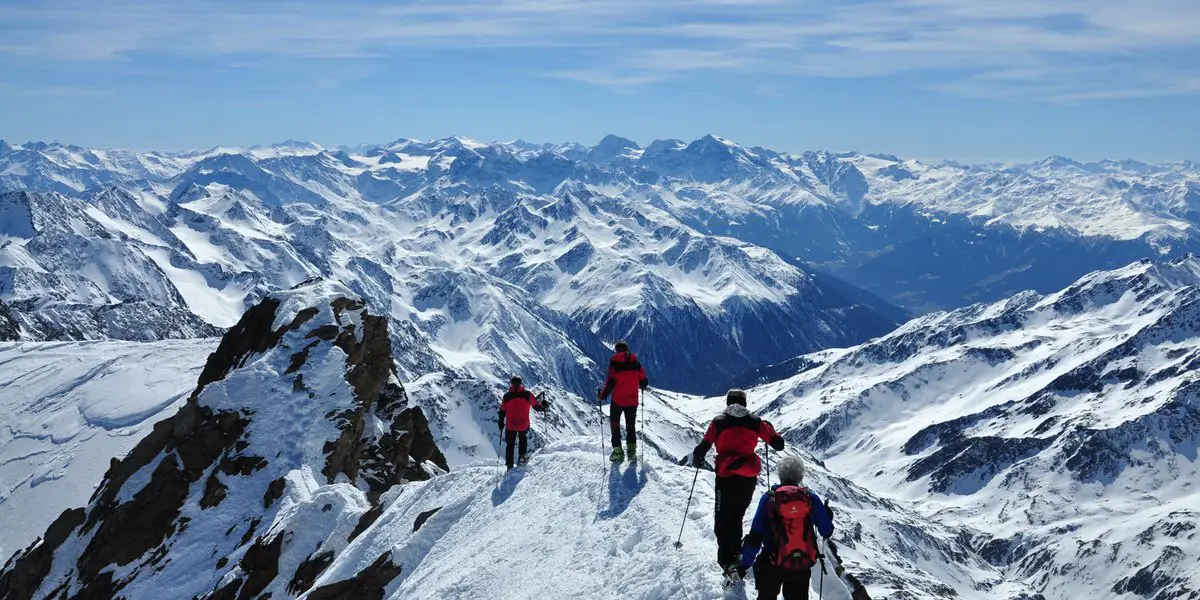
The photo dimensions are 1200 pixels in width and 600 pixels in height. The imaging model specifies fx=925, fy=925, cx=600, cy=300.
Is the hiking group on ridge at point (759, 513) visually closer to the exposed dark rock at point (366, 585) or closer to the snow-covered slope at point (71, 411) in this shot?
the exposed dark rock at point (366, 585)

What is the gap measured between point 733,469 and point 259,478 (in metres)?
35.7

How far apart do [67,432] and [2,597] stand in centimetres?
3880

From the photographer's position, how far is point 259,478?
48188 mm

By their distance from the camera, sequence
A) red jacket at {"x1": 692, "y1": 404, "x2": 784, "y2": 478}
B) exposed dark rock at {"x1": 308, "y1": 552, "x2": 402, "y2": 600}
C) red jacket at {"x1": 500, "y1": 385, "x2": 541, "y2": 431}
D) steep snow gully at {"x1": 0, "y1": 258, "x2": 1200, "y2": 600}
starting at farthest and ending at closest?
red jacket at {"x1": 500, "y1": 385, "x2": 541, "y2": 431}
exposed dark rock at {"x1": 308, "y1": 552, "x2": 402, "y2": 600}
steep snow gully at {"x1": 0, "y1": 258, "x2": 1200, "y2": 600}
red jacket at {"x1": 692, "y1": 404, "x2": 784, "y2": 478}

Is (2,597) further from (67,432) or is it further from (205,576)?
(67,432)

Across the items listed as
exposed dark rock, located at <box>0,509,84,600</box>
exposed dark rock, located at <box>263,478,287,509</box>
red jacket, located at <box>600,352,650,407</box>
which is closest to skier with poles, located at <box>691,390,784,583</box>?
red jacket, located at <box>600,352,650,407</box>

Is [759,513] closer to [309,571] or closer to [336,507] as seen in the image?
[309,571]

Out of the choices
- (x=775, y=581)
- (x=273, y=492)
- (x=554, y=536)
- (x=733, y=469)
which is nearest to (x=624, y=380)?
(x=554, y=536)

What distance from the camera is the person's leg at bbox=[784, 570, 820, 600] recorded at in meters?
17.0

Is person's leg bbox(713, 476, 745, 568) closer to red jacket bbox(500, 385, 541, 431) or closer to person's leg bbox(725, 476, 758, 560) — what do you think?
person's leg bbox(725, 476, 758, 560)

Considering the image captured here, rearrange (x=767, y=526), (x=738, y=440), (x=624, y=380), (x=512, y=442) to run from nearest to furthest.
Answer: (x=767, y=526), (x=738, y=440), (x=624, y=380), (x=512, y=442)

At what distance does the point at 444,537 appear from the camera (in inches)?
1210

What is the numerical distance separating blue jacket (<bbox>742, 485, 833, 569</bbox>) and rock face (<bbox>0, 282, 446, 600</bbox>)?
A: 76.0ft

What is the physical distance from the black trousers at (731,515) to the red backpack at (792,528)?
2628 mm
